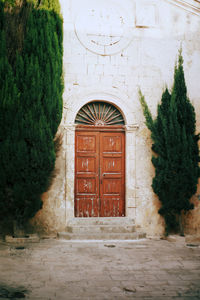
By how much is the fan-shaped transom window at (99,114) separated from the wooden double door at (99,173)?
217 millimetres

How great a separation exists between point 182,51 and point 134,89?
1.49 meters

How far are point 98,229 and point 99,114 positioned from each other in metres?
2.52

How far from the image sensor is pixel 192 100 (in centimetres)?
738

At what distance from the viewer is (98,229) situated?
21.9ft

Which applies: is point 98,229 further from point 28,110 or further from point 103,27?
point 103,27

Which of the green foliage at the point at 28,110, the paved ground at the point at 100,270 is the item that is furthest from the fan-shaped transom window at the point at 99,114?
the paved ground at the point at 100,270

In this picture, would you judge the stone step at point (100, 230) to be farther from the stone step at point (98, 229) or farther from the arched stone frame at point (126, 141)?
the arched stone frame at point (126, 141)

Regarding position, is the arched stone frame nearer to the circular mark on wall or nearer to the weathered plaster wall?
the weathered plaster wall

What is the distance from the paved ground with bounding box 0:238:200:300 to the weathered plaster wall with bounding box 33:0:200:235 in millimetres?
929

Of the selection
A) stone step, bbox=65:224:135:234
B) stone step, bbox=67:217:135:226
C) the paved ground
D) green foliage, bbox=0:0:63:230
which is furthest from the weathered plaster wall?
the paved ground

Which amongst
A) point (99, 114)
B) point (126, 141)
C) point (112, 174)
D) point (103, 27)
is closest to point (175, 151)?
point (126, 141)

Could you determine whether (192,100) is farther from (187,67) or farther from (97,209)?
(97,209)

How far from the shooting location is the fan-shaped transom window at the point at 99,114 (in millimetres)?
7191

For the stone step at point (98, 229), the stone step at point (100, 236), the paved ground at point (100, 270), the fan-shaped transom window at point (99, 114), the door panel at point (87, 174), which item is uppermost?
the fan-shaped transom window at point (99, 114)
